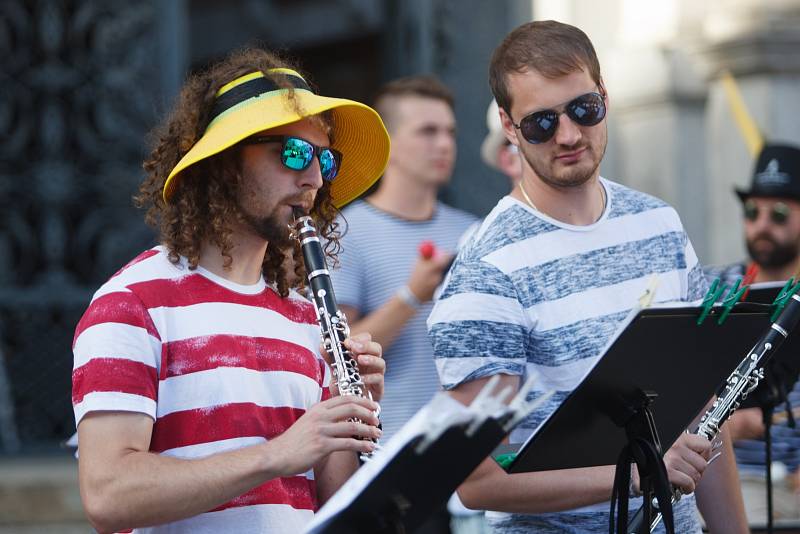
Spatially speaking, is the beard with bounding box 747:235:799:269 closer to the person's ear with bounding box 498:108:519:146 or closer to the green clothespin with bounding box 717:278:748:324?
the person's ear with bounding box 498:108:519:146

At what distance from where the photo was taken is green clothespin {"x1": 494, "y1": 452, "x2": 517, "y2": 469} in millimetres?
2832

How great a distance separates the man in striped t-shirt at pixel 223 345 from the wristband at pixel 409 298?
5.02ft

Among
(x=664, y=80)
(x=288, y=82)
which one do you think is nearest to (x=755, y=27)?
(x=664, y=80)

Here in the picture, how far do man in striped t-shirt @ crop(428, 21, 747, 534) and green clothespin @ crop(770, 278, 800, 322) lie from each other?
0.96ft

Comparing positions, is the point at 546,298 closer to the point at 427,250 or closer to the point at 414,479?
the point at 414,479

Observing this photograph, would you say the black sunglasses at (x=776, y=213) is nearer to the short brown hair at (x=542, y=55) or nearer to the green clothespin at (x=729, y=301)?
the short brown hair at (x=542, y=55)

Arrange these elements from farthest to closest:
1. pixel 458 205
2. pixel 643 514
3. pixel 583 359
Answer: pixel 458 205 → pixel 583 359 → pixel 643 514

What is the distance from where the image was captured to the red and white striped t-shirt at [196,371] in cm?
273

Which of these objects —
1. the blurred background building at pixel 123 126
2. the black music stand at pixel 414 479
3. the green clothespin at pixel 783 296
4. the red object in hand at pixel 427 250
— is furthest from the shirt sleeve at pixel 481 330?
the blurred background building at pixel 123 126

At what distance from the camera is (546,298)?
3242 millimetres

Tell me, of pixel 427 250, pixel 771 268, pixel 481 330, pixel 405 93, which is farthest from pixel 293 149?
pixel 771 268

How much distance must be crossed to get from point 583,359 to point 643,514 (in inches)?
16.7

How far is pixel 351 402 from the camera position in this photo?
276 cm

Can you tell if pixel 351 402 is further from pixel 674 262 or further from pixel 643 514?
pixel 674 262
